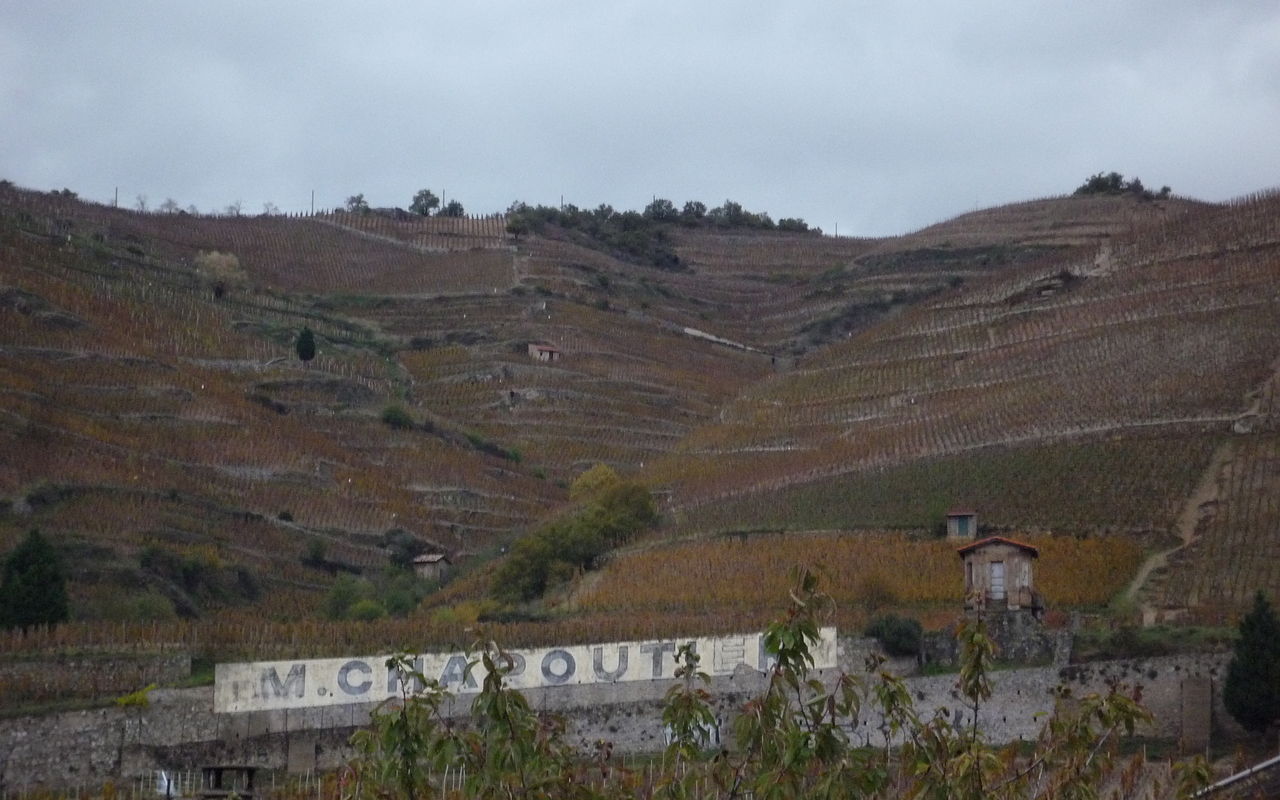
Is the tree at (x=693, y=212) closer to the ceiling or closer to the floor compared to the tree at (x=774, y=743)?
closer to the ceiling

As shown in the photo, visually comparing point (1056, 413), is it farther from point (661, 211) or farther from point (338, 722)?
point (661, 211)

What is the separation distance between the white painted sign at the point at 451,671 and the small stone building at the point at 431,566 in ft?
68.5

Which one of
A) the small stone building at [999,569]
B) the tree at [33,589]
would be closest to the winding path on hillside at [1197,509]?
the small stone building at [999,569]

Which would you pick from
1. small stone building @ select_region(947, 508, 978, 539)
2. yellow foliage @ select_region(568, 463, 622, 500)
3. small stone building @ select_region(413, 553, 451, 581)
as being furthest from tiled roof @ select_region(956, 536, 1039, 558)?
small stone building @ select_region(413, 553, 451, 581)

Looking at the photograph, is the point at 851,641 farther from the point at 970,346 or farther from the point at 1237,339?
the point at 970,346

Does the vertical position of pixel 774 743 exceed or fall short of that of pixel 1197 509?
it falls short

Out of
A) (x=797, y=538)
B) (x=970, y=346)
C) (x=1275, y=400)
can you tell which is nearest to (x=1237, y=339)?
(x=1275, y=400)

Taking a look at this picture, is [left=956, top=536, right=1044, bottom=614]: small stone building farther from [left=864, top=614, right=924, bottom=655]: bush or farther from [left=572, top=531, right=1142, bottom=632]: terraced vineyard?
[left=864, top=614, right=924, bottom=655]: bush

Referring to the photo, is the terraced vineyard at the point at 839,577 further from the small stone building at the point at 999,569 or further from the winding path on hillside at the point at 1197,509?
the small stone building at the point at 999,569

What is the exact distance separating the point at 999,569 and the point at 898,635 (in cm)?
390

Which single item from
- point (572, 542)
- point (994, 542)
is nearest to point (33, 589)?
point (572, 542)

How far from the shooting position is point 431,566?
211 feet

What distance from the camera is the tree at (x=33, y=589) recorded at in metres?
46.7

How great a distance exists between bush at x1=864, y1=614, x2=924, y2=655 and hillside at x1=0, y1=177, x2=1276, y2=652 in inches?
316
